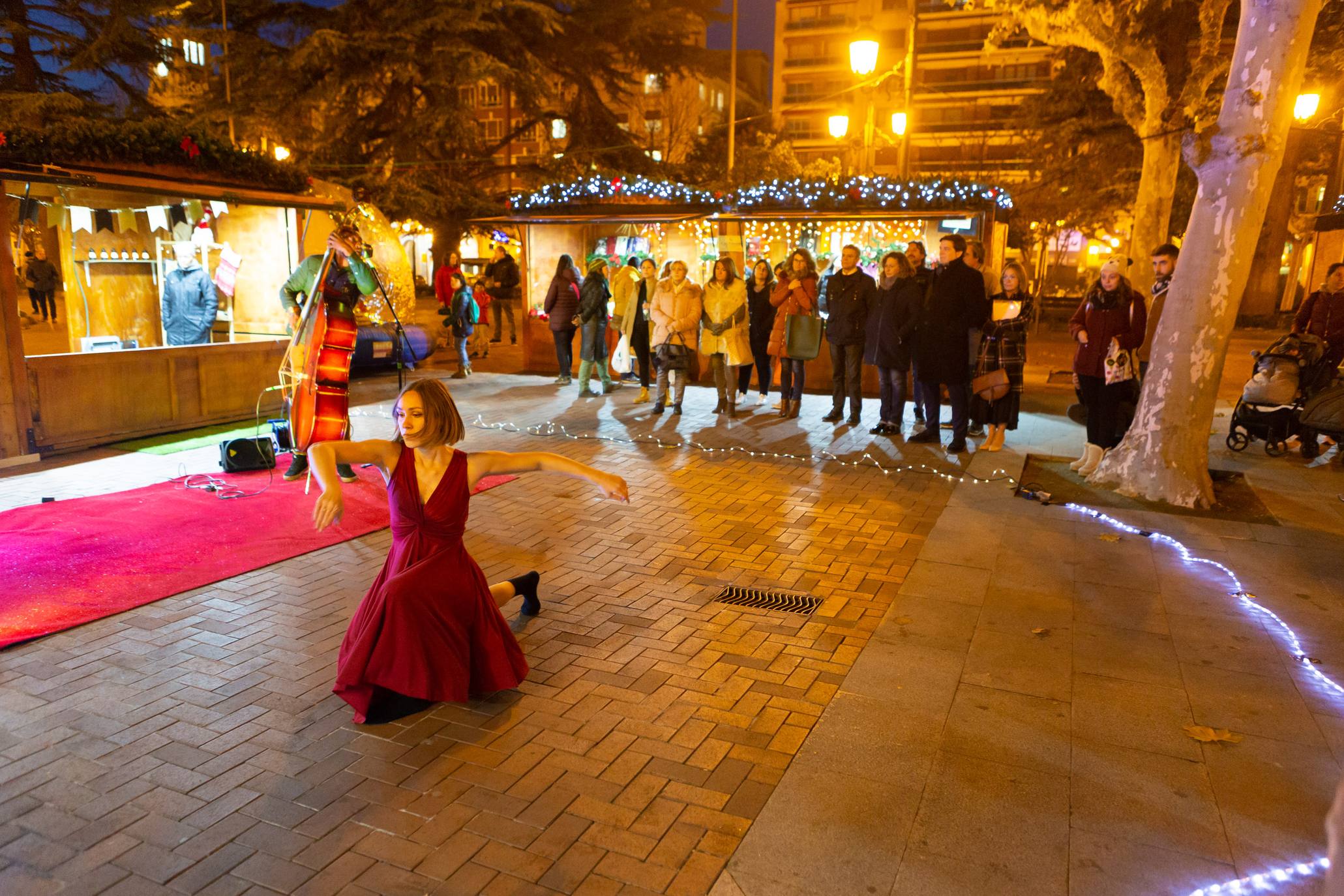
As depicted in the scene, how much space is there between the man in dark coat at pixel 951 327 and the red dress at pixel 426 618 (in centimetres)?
639

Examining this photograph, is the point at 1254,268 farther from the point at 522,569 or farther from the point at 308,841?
the point at 308,841

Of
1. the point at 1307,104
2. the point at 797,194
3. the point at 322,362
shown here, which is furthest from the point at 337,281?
the point at 1307,104

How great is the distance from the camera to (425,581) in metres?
3.82

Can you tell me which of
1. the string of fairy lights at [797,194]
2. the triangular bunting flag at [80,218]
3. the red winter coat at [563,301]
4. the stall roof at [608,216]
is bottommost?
the red winter coat at [563,301]

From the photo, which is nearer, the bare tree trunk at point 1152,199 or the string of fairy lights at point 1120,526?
the string of fairy lights at point 1120,526

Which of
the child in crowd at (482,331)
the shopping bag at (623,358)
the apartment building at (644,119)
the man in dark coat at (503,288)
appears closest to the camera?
the shopping bag at (623,358)

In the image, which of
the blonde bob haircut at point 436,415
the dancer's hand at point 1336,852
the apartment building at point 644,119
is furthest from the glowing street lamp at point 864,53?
the dancer's hand at point 1336,852

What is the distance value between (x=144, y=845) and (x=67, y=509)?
4.71 meters

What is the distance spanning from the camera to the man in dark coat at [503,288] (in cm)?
1827

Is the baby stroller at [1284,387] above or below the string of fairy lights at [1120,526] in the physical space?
above

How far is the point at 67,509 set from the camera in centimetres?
673

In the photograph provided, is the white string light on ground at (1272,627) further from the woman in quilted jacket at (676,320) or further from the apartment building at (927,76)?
the apartment building at (927,76)

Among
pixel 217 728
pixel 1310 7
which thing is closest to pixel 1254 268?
pixel 1310 7

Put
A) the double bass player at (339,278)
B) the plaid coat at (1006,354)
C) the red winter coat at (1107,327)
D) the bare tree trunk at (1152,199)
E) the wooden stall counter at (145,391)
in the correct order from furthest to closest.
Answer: the bare tree trunk at (1152,199), the plaid coat at (1006,354), the wooden stall counter at (145,391), the red winter coat at (1107,327), the double bass player at (339,278)
